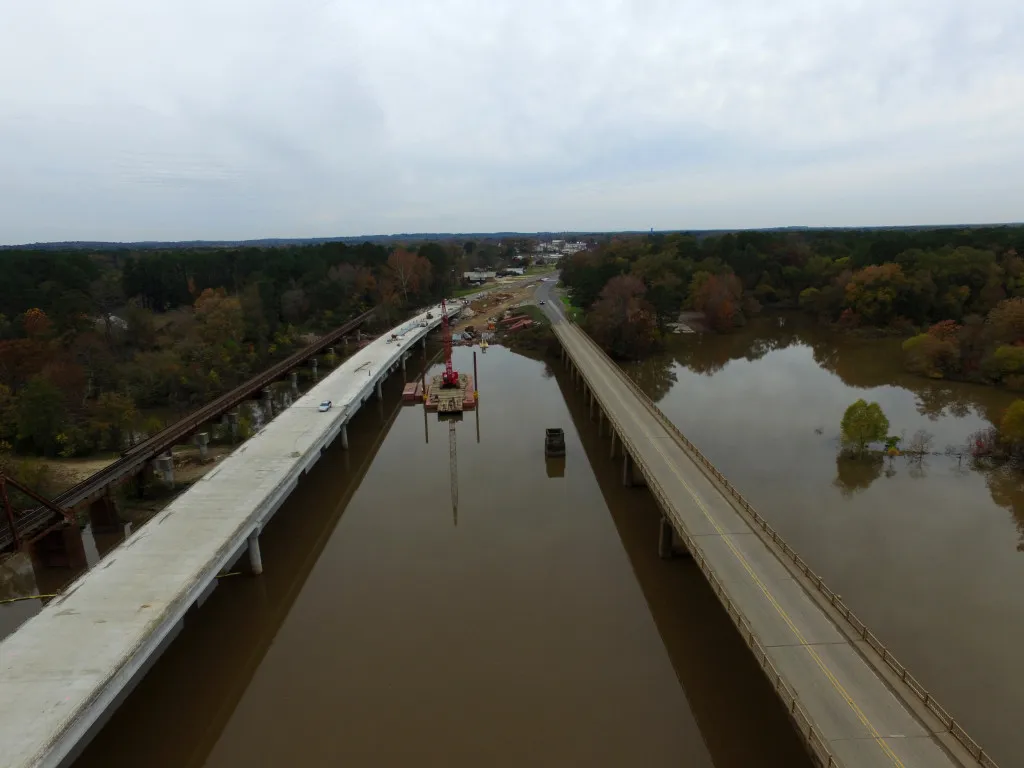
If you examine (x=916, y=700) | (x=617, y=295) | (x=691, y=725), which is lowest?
(x=691, y=725)

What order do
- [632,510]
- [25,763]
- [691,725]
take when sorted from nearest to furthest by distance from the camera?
[25,763] < [691,725] < [632,510]

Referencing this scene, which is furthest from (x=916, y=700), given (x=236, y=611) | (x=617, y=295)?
(x=617, y=295)

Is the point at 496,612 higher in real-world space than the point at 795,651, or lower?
lower

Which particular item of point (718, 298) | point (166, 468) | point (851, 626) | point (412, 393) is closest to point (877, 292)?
point (718, 298)

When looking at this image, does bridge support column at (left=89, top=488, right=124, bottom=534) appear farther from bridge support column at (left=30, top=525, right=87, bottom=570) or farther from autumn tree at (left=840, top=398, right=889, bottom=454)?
autumn tree at (left=840, top=398, right=889, bottom=454)

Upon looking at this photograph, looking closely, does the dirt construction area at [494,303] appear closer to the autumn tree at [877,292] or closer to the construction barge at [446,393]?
the construction barge at [446,393]

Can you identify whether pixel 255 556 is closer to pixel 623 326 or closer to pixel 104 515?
pixel 104 515

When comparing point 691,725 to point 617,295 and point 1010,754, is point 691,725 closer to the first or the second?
point 1010,754
